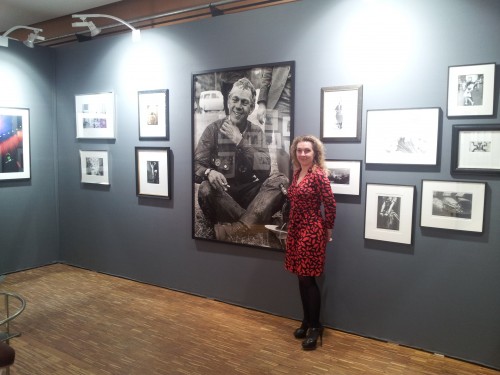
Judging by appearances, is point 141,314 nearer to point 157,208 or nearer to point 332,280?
point 157,208

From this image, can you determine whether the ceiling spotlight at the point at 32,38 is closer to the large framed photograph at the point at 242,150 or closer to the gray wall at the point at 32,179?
A: the gray wall at the point at 32,179

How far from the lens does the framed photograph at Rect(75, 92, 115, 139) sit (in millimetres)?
4719

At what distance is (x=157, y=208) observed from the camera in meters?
4.43

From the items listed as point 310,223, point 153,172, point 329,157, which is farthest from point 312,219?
point 153,172

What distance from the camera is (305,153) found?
3.06m

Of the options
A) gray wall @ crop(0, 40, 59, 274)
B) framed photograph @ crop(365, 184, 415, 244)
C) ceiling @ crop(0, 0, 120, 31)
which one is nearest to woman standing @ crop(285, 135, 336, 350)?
framed photograph @ crop(365, 184, 415, 244)

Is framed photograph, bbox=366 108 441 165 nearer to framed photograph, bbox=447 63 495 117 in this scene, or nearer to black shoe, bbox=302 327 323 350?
framed photograph, bbox=447 63 495 117

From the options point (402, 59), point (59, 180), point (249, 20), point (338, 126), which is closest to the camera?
point (402, 59)

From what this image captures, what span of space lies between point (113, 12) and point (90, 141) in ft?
5.77

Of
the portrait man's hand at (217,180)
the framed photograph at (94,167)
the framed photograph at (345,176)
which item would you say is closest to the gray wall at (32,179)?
the framed photograph at (94,167)

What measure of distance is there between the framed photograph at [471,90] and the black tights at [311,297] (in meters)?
1.74

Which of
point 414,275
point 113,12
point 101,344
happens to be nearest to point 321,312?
point 414,275

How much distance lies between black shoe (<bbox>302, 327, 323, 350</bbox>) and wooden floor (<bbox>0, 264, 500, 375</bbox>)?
5cm

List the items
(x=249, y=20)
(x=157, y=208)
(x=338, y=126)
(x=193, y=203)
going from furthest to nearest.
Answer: (x=157, y=208)
(x=193, y=203)
(x=249, y=20)
(x=338, y=126)
